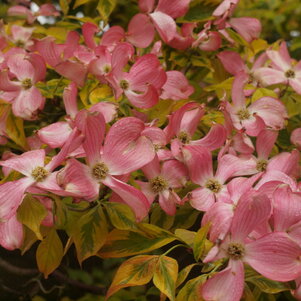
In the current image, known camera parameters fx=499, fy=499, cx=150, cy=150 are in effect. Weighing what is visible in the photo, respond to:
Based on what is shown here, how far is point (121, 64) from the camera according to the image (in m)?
0.71

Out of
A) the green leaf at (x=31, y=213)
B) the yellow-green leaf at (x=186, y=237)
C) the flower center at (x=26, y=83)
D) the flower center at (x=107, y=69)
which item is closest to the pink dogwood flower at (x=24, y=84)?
the flower center at (x=26, y=83)

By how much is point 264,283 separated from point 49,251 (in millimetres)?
261

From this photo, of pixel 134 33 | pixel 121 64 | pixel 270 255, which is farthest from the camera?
pixel 134 33

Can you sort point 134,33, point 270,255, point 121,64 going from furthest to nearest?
1. point 134,33
2. point 121,64
3. point 270,255

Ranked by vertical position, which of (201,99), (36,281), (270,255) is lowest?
(36,281)

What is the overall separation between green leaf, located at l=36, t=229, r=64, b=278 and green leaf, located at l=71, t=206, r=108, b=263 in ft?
0.12

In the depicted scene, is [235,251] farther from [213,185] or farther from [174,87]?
[174,87]

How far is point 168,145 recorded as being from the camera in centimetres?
73

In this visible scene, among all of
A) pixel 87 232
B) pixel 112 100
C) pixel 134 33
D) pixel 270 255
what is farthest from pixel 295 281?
pixel 134 33

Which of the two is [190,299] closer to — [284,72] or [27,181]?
[27,181]

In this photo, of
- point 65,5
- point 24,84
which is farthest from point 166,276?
point 65,5

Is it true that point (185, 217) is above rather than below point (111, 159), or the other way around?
below

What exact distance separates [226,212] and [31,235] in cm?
24

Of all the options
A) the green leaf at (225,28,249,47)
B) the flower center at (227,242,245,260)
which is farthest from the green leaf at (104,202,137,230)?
the green leaf at (225,28,249,47)
